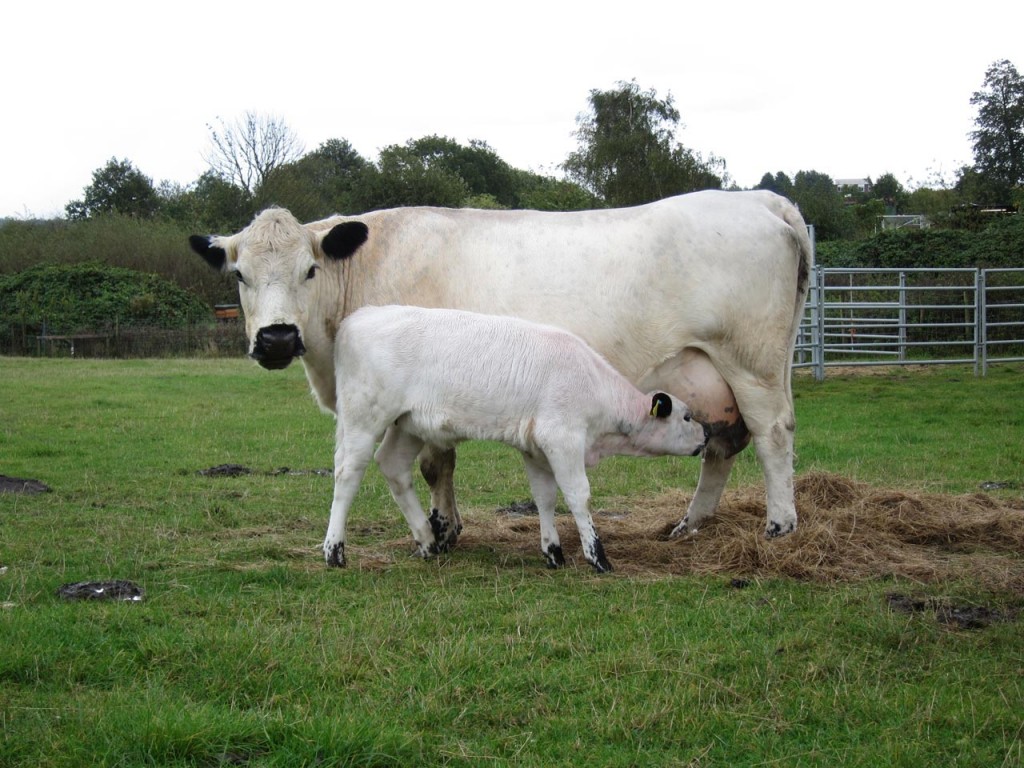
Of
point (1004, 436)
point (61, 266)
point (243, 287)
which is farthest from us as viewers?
point (61, 266)

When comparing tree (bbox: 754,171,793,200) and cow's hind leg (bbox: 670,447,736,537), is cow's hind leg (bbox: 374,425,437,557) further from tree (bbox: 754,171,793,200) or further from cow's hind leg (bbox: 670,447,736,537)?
tree (bbox: 754,171,793,200)

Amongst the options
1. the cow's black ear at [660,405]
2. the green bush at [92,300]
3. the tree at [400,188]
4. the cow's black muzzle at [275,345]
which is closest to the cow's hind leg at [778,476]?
the cow's black ear at [660,405]

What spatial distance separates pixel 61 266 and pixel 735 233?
125 feet

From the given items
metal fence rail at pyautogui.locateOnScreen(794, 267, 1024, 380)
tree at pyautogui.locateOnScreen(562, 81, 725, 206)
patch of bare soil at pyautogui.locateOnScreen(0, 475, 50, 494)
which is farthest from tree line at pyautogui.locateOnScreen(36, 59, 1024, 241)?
patch of bare soil at pyautogui.locateOnScreen(0, 475, 50, 494)

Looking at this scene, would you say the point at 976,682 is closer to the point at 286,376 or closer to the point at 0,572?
the point at 0,572

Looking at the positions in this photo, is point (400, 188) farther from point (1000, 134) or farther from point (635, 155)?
point (1000, 134)

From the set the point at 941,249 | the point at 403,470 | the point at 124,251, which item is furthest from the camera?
the point at 124,251

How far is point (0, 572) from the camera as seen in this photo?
6668mm

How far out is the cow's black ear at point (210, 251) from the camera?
25.3 ft

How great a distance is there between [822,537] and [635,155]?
41717 millimetres

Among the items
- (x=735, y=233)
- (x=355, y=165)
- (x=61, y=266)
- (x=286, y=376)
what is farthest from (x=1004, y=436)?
(x=355, y=165)

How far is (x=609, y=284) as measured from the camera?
25.4 feet

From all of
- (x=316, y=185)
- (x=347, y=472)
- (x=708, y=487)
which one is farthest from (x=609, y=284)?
(x=316, y=185)

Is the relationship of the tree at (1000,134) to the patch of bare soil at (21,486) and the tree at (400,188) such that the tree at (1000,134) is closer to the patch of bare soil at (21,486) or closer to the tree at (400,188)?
the tree at (400,188)
